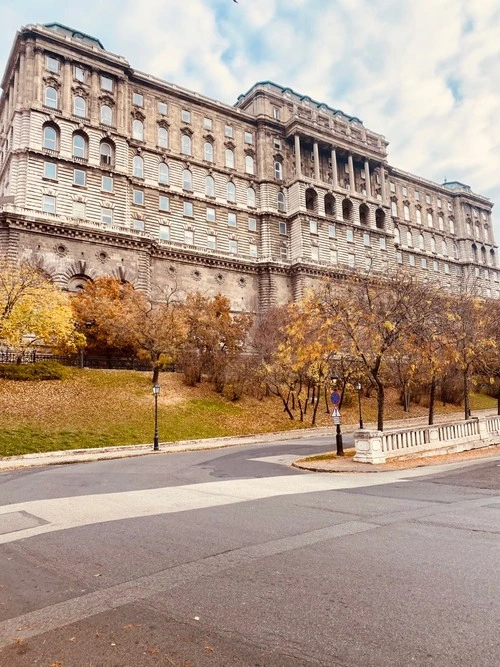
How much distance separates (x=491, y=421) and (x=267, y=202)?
2134 inches

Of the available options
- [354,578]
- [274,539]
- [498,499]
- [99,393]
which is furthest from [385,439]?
[99,393]

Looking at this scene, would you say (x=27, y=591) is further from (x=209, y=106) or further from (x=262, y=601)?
(x=209, y=106)

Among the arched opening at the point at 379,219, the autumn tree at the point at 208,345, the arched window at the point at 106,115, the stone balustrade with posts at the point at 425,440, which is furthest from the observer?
the arched opening at the point at 379,219

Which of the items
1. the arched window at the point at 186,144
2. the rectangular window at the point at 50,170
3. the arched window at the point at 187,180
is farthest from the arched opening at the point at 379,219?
the rectangular window at the point at 50,170

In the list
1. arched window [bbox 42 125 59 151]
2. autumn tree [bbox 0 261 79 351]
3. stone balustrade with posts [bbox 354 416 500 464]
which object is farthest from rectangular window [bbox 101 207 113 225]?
stone balustrade with posts [bbox 354 416 500 464]

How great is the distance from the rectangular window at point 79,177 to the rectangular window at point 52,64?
1289cm

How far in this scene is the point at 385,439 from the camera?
17562mm

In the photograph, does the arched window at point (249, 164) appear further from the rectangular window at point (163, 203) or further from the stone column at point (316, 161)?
the rectangular window at point (163, 203)

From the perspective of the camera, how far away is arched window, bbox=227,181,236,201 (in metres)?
67.8

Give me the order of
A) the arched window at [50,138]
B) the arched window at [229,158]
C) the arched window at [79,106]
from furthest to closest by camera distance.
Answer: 1. the arched window at [229,158]
2. the arched window at [79,106]
3. the arched window at [50,138]

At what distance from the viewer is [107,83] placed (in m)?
58.7

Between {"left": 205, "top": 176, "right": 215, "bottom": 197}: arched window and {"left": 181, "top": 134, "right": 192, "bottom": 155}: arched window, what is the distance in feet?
14.7

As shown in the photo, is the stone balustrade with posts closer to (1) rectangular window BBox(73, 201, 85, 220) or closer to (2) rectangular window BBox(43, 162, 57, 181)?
(1) rectangular window BBox(73, 201, 85, 220)

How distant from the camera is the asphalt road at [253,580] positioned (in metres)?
3.76
